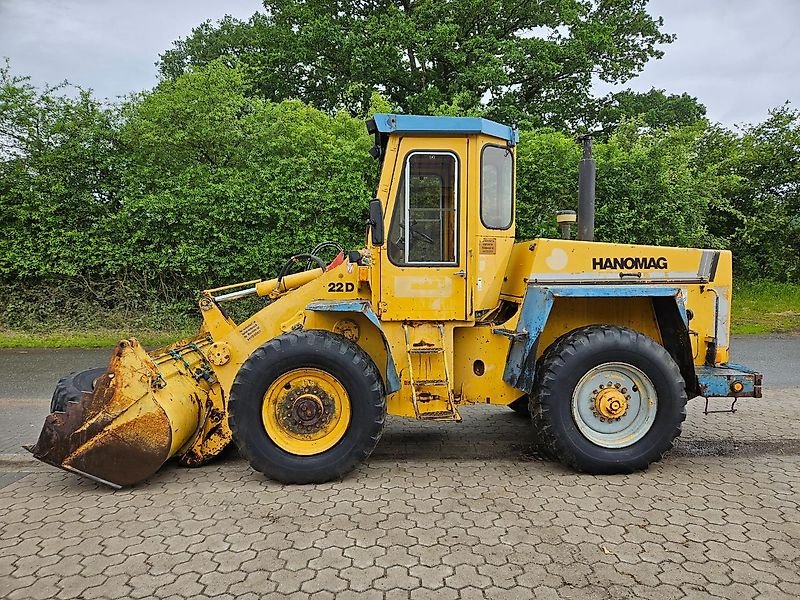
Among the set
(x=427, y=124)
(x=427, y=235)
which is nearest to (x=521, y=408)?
(x=427, y=235)

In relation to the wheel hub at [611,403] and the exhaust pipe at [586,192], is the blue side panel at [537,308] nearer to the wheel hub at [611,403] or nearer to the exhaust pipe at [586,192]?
the wheel hub at [611,403]

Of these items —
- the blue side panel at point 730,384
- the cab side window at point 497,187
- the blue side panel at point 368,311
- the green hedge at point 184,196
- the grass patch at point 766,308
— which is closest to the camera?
the blue side panel at point 368,311

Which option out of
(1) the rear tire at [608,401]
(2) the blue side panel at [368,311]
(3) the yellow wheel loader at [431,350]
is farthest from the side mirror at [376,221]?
(1) the rear tire at [608,401]

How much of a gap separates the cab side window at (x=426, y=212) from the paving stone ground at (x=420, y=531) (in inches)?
68.7

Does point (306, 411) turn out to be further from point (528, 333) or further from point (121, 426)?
point (528, 333)

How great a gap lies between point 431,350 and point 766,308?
39.3ft

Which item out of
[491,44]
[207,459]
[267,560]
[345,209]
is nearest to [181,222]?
[345,209]

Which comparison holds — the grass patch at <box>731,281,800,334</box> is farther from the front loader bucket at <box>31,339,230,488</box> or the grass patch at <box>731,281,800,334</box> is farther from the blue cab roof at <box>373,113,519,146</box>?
the front loader bucket at <box>31,339,230,488</box>

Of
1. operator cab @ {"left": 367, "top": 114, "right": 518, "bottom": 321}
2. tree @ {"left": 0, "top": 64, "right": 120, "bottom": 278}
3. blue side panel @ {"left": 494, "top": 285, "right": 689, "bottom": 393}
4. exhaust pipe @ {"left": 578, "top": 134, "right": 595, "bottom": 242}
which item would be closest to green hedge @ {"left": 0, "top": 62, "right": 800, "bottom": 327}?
tree @ {"left": 0, "top": 64, "right": 120, "bottom": 278}

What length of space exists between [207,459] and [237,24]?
2429cm

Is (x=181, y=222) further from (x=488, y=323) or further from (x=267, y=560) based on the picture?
(x=267, y=560)

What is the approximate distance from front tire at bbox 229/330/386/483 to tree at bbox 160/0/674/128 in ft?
42.2

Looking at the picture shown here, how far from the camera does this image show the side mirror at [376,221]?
196 inches

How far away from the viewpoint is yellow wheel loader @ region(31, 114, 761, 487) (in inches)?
186
